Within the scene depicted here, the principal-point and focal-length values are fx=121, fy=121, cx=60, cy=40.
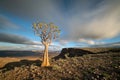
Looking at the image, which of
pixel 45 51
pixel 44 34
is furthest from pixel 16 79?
pixel 44 34

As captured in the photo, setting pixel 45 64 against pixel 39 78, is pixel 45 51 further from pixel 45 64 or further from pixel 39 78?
pixel 39 78

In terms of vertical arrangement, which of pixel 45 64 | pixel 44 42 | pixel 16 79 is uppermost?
pixel 44 42

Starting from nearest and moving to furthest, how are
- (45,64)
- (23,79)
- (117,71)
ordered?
(117,71), (23,79), (45,64)

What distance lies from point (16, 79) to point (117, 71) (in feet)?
41.1

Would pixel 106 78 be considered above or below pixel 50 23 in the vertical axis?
below

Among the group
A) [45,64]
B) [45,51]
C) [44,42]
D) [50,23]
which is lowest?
[45,64]

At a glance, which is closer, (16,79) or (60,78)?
(60,78)

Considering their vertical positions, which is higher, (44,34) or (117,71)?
(44,34)

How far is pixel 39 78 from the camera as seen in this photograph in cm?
1453

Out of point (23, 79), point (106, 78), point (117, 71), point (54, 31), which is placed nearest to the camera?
point (106, 78)

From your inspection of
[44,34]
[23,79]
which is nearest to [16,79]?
[23,79]

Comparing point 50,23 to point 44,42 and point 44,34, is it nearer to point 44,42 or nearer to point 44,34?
point 44,34

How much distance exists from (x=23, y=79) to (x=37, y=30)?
970cm

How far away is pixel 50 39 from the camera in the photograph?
891 inches
